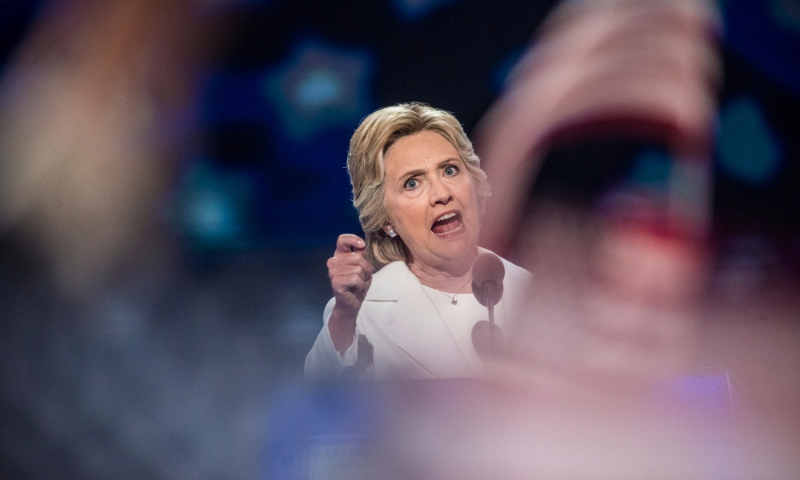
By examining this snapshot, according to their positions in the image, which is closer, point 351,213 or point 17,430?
point 351,213

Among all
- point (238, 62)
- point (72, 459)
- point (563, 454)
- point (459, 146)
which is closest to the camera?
point (563, 454)

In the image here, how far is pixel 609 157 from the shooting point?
2.20m

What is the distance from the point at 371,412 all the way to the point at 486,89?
1.61 metres

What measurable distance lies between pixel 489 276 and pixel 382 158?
76 centimetres

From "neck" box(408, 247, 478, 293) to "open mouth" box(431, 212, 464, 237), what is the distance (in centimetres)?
10

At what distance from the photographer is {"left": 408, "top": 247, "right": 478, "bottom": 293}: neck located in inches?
76.5

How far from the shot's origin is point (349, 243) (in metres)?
Result: 1.31

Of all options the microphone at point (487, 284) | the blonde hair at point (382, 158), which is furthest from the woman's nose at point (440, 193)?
the microphone at point (487, 284)

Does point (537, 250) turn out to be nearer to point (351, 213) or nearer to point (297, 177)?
point (351, 213)

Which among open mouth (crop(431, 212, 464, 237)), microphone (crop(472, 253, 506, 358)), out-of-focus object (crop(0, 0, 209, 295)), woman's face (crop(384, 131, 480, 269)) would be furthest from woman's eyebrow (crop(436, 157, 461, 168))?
out-of-focus object (crop(0, 0, 209, 295))

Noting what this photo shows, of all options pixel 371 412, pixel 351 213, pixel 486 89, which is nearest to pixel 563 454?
pixel 371 412

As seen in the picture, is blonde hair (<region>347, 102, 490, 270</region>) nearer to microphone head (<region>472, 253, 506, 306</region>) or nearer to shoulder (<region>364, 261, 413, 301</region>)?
shoulder (<region>364, 261, 413, 301</region>)

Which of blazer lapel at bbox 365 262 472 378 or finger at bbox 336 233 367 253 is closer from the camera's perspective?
finger at bbox 336 233 367 253

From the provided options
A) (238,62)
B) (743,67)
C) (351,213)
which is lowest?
(351,213)
